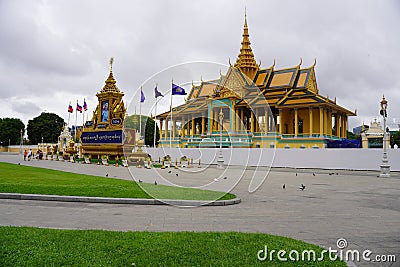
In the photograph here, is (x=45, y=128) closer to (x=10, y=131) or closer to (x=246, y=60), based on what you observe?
(x=10, y=131)

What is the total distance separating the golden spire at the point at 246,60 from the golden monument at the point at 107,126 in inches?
726

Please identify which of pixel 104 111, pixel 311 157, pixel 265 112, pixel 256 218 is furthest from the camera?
pixel 104 111

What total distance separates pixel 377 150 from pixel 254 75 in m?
25.2

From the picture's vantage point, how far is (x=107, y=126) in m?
39.4

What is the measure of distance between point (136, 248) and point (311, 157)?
27965 mm

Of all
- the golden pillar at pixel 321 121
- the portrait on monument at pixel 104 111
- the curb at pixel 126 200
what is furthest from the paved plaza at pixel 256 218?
the portrait on monument at pixel 104 111

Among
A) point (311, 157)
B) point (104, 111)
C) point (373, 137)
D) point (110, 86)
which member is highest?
point (110, 86)

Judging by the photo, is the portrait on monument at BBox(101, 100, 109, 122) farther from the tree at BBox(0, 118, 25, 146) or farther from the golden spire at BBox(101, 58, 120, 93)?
the tree at BBox(0, 118, 25, 146)

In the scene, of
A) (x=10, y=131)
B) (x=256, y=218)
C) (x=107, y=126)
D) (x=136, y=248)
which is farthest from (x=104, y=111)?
(x=10, y=131)

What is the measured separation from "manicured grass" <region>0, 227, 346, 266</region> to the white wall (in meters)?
19.0

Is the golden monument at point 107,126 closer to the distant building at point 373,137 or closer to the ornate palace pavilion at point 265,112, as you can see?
the ornate palace pavilion at point 265,112

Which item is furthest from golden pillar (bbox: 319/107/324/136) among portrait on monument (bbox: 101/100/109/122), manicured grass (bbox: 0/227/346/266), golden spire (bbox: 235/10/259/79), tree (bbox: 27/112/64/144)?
tree (bbox: 27/112/64/144)

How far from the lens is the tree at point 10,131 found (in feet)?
290

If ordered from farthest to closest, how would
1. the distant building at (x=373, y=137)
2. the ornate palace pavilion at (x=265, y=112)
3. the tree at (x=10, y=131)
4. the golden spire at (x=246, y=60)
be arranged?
the tree at (x=10, y=131), the golden spire at (x=246, y=60), the ornate palace pavilion at (x=265, y=112), the distant building at (x=373, y=137)
